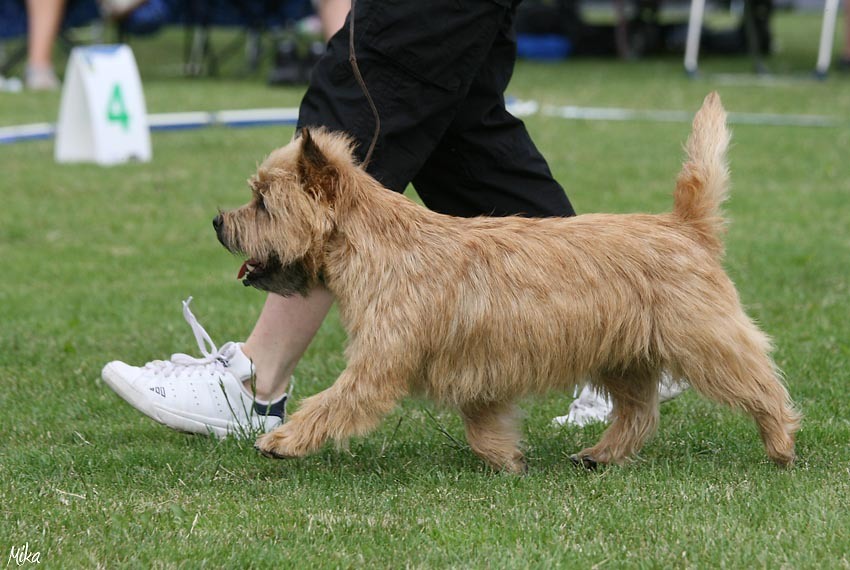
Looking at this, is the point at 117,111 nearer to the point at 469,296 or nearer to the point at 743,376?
the point at 469,296

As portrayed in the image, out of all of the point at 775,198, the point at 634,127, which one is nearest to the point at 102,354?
the point at 775,198

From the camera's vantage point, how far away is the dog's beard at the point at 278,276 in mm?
3365

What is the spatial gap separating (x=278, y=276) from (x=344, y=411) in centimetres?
45

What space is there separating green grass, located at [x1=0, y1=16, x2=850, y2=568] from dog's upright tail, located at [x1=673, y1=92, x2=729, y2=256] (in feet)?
2.27

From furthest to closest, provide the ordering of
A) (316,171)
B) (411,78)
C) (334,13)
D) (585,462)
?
(334,13) < (585,462) < (411,78) < (316,171)

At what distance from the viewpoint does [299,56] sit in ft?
48.4

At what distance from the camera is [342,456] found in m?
3.67

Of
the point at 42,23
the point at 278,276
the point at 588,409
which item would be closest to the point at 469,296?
the point at 278,276

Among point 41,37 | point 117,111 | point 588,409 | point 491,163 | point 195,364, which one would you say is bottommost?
point 41,37

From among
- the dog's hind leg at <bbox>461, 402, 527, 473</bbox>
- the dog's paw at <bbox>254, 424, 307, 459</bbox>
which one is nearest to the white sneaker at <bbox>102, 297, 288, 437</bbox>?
the dog's paw at <bbox>254, 424, 307, 459</bbox>

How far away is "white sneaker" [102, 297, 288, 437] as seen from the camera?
12.5 ft

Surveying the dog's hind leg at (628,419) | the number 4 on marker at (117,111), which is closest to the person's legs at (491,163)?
the dog's hind leg at (628,419)

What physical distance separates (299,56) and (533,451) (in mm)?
11624

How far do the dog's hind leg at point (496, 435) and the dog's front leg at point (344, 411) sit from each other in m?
0.38
